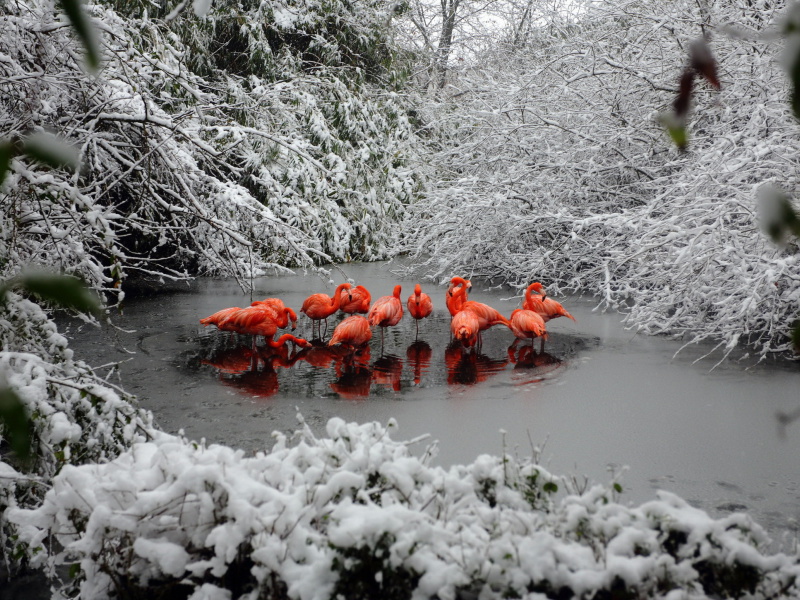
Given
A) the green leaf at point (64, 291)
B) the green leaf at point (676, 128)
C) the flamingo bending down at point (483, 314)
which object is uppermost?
the green leaf at point (676, 128)

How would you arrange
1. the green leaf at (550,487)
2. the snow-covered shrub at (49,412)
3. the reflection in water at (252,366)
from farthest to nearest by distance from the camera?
the reflection in water at (252,366) → the snow-covered shrub at (49,412) → the green leaf at (550,487)

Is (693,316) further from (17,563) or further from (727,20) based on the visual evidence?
(17,563)

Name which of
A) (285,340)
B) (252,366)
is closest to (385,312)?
(285,340)

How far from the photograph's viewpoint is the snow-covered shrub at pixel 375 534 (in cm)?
194

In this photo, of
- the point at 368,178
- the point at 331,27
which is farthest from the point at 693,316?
the point at 331,27

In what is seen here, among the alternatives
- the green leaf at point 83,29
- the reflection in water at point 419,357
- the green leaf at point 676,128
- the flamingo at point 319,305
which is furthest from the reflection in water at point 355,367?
the green leaf at point 83,29

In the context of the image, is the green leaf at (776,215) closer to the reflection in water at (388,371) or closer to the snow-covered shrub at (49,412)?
the snow-covered shrub at (49,412)

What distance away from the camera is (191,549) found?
2.17 metres

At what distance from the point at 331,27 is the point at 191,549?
607 inches

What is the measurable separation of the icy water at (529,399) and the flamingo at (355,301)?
17.2 inches

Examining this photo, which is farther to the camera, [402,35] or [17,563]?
[402,35]

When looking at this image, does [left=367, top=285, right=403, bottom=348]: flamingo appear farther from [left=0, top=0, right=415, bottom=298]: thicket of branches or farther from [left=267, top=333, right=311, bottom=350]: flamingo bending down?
[left=0, top=0, right=415, bottom=298]: thicket of branches

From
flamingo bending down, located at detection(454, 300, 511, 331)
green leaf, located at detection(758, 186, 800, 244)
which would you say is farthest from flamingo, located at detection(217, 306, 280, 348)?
green leaf, located at detection(758, 186, 800, 244)

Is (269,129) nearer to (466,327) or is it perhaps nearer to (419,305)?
(419,305)
